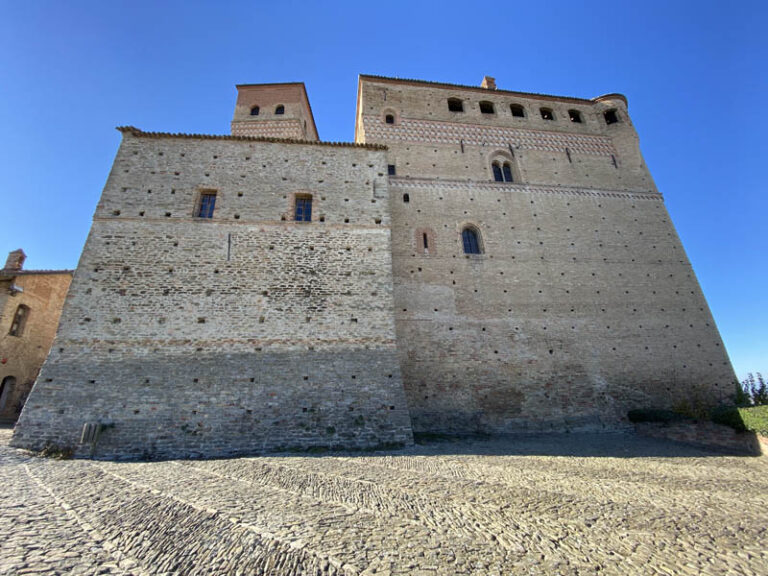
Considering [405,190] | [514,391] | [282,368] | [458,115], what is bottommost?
[514,391]

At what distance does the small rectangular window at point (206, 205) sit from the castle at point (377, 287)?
2.5 inches

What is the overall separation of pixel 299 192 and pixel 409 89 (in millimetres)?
8933

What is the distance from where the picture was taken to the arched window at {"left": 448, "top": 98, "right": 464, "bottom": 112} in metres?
15.0

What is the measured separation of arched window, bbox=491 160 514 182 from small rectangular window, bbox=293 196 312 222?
27.5ft

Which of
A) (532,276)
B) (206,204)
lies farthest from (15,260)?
(532,276)

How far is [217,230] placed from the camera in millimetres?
8883

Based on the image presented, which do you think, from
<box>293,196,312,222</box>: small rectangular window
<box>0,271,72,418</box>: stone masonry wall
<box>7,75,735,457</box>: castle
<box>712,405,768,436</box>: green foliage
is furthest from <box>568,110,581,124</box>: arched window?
<box>0,271,72,418</box>: stone masonry wall

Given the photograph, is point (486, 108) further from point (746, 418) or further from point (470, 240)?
point (746, 418)

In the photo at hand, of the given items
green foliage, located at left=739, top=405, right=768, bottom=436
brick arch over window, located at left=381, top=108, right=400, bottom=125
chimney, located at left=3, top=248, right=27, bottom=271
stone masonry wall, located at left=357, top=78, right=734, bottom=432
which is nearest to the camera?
green foliage, located at left=739, top=405, right=768, bottom=436

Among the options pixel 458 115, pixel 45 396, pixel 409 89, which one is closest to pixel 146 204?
pixel 45 396

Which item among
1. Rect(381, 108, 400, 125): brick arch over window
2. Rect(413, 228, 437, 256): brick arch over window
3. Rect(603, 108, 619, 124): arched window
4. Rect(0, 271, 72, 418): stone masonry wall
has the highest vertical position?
Rect(603, 108, 619, 124): arched window

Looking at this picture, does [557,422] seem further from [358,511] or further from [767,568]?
[358,511]

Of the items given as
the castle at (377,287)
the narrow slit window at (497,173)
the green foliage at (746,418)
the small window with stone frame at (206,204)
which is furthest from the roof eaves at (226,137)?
the green foliage at (746,418)

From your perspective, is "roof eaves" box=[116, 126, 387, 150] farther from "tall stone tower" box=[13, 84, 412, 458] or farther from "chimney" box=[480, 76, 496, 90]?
"chimney" box=[480, 76, 496, 90]
